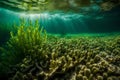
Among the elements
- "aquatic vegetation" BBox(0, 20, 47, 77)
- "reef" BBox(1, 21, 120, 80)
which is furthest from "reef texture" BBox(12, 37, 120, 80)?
"aquatic vegetation" BBox(0, 20, 47, 77)

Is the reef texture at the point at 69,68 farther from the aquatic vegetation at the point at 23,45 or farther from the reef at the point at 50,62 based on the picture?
the aquatic vegetation at the point at 23,45

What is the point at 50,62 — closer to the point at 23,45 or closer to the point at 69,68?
the point at 69,68

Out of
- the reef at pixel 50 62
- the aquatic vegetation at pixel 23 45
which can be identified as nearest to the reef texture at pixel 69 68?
the reef at pixel 50 62

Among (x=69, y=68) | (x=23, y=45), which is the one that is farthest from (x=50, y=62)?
(x=23, y=45)

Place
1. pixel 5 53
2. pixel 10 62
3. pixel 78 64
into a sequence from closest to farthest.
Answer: pixel 78 64, pixel 10 62, pixel 5 53

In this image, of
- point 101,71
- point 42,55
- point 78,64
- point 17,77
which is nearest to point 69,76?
point 78,64

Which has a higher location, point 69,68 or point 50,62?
point 50,62

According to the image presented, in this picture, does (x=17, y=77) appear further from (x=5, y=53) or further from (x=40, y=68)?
(x=5, y=53)

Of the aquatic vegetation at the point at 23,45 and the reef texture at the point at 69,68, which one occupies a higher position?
the aquatic vegetation at the point at 23,45

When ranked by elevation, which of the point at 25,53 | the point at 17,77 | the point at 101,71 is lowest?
the point at 17,77

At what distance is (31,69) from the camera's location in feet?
20.5

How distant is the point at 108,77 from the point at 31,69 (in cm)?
Result: 317

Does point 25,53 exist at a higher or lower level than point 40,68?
higher

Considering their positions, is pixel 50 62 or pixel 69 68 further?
pixel 50 62
